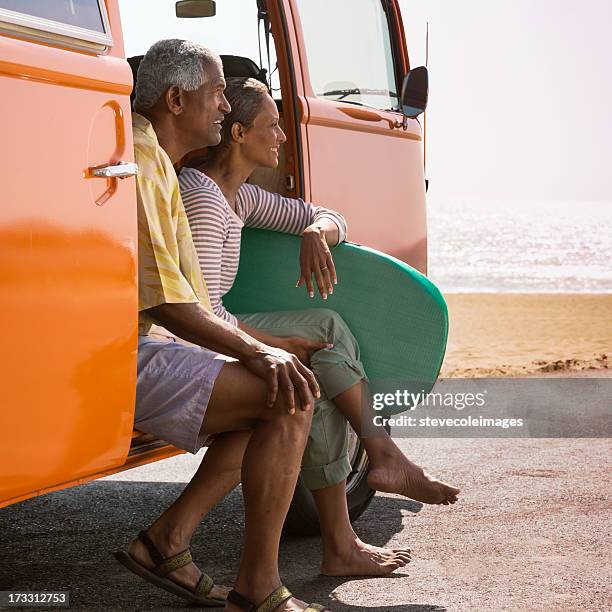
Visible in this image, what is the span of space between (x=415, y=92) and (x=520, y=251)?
39682 millimetres

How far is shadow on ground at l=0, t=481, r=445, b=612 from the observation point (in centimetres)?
375

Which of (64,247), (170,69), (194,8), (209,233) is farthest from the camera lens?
(194,8)

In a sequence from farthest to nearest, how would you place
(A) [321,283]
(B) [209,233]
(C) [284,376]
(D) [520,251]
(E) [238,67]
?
1. (D) [520,251]
2. (E) [238,67]
3. (A) [321,283]
4. (B) [209,233]
5. (C) [284,376]

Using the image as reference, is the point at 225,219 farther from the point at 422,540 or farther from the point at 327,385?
the point at 422,540

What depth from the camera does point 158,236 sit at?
311 cm

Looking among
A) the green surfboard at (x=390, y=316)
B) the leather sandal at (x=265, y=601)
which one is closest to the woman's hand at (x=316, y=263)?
the green surfboard at (x=390, y=316)

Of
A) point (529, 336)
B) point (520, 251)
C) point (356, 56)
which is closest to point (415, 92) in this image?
point (356, 56)

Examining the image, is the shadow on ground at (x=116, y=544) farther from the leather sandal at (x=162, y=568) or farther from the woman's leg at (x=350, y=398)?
the woman's leg at (x=350, y=398)

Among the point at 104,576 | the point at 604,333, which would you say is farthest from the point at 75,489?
the point at 604,333

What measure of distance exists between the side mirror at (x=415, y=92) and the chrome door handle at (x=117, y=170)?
2691 mm

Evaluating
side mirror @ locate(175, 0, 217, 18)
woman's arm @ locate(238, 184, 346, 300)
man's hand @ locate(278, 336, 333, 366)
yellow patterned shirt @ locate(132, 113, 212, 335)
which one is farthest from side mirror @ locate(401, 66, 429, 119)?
yellow patterned shirt @ locate(132, 113, 212, 335)

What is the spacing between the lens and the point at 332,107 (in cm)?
475

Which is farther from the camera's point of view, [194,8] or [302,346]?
[194,8]

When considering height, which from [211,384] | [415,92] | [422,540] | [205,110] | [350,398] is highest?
[205,110]
